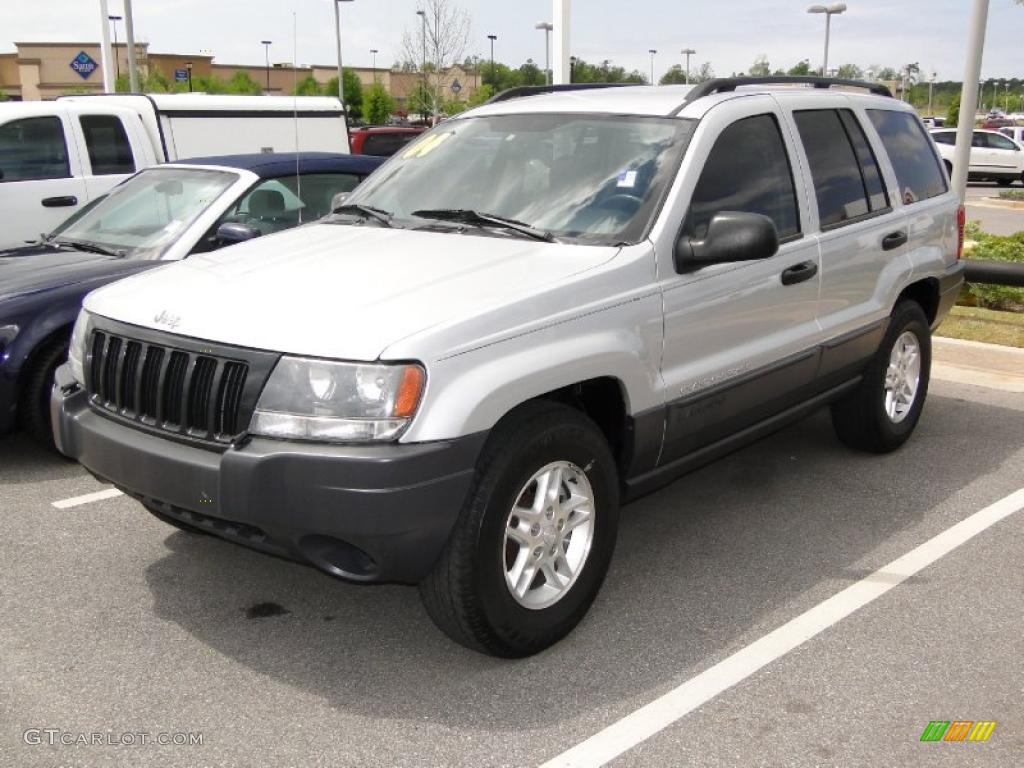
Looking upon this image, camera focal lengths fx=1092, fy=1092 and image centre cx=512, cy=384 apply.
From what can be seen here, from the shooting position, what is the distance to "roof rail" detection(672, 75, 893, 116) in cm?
468

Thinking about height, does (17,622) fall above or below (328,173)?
below

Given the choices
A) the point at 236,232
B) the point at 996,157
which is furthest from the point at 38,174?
the point at 996,157

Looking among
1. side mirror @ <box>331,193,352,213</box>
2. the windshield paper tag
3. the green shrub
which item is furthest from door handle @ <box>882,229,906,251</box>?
the green shrub

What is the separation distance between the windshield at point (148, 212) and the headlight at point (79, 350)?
228cm

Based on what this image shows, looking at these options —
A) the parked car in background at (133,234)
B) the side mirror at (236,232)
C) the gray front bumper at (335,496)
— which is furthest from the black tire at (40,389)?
the gray front bumper at (335,496)

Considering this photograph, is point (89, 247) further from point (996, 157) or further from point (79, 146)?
point (996, 157)

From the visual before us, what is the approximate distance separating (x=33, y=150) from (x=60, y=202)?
1.93 ft

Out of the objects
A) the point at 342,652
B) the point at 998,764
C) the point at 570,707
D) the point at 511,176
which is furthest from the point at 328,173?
the point at 998,764

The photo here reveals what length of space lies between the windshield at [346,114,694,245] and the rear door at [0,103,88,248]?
5385mm

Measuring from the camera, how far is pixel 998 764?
316 cm

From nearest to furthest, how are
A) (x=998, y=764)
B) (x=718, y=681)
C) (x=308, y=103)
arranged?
1. (x=998, y=764)
2. (x=718, y=681)
3. (x=308, y=103)

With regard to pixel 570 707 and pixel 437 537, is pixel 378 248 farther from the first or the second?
pixel 570 707

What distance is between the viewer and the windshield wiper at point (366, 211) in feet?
15.4

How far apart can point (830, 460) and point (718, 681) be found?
2.67 m
